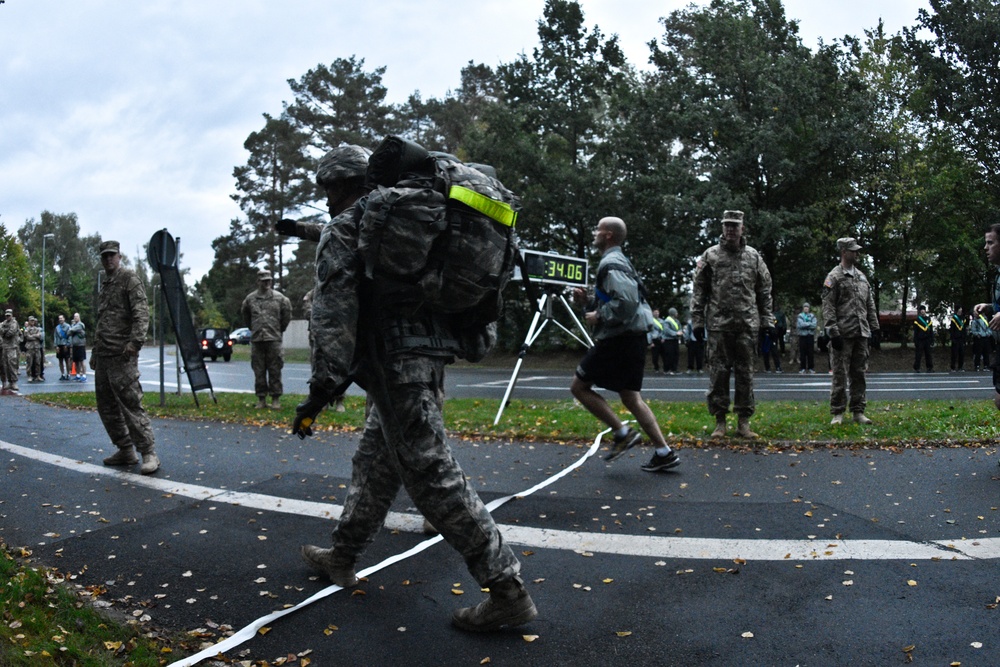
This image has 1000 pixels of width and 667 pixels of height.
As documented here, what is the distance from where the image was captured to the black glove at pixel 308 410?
3.27 metres

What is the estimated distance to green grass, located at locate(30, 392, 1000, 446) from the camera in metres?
7.87

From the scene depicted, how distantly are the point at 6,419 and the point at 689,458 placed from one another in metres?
9.01

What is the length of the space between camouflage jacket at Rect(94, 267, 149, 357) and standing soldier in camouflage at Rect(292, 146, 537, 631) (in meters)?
4.14

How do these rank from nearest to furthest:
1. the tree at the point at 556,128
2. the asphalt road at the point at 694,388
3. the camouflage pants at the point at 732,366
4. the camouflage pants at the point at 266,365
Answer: the camouflage pants at the point at 732,366 → the camouflage pants at the point at 266,365 → the asphalt road at the point at 694,388 → the tree at the point at 556,128

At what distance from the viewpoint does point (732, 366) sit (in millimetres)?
7910

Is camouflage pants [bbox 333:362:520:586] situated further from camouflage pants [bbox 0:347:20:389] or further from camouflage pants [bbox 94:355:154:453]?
camouflage pants [bbox 0:347:20:389]

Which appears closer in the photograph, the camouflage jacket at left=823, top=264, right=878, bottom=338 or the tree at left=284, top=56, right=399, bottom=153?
the camouflage jacket at left=823, top=264, right=878, bottom=338

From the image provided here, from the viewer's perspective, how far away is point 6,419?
10883 mm

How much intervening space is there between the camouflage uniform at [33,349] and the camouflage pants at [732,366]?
19.8 metres

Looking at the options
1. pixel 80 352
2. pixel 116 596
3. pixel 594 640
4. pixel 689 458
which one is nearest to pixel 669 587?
pixel 594 640

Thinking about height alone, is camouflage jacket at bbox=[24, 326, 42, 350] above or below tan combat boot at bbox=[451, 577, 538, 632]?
above

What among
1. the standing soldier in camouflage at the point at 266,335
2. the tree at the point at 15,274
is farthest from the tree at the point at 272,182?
the standing soldier in camouflage at the point at 266,335

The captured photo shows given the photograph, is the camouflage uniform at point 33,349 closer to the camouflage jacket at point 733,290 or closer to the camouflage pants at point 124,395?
the camouflage pants at point 124,395

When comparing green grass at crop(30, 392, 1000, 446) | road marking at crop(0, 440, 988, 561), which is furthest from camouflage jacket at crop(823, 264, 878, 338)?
road marking at crop(0, 440, 988, 561)
